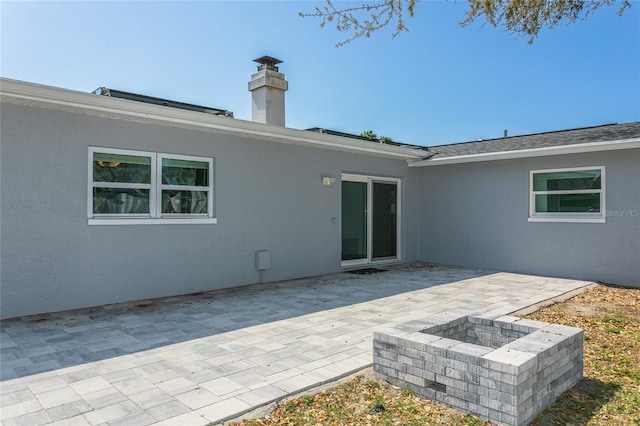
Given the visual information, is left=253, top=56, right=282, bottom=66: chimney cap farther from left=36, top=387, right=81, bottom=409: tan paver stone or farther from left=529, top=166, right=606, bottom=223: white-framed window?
left=36, top=387, right=81, bottom=409: tan paver stone

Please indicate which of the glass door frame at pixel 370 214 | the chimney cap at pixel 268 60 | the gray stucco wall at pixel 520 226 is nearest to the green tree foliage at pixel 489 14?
the gray stucco wall at pixel 520 226

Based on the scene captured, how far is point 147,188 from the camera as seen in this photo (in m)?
6.90

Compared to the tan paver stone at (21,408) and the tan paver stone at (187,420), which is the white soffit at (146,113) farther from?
the tan paver stone at (187,420)

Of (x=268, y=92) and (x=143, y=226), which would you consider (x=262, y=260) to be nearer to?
(x=143, y=226)

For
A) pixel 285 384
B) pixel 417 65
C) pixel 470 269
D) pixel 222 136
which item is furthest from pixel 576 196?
pixel 285 384

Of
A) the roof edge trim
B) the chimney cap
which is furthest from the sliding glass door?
the chimney cap

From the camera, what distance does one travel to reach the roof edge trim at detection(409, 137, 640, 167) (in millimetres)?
8008

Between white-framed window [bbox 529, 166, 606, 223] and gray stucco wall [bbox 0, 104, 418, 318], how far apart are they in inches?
168

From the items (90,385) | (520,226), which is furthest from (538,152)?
(90,385)

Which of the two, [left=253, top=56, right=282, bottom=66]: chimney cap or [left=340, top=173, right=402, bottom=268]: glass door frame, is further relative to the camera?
[left=340, top=173, right=402, bottom=268]: glass door frame

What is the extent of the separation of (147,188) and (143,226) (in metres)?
0.61

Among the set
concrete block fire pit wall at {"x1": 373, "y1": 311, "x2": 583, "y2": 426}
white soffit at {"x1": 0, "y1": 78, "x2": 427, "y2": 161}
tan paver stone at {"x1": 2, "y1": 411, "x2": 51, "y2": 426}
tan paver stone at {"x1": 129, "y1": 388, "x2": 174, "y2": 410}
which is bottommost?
tan paver stone at {"x1": 2, "y1": 411, "x2": 51, "y2": 426}

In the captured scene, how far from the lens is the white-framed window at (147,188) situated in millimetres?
6426

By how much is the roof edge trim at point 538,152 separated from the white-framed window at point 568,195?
516 millimetres
